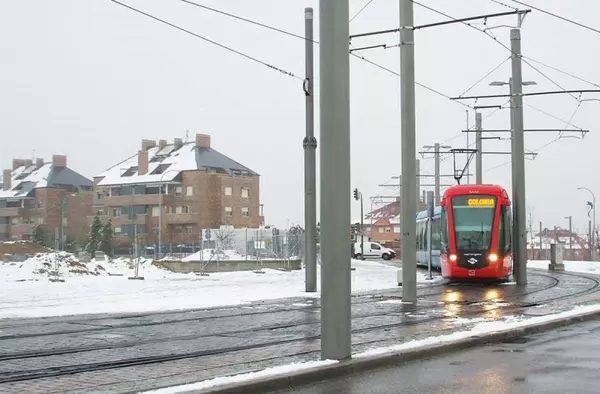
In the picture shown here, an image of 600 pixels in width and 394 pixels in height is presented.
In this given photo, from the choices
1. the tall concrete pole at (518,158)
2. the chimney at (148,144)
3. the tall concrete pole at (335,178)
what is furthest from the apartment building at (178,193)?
the tall concrete pole at (335,178)

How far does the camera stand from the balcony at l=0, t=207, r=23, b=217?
97188 mm

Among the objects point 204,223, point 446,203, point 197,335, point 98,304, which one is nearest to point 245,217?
point 204,223

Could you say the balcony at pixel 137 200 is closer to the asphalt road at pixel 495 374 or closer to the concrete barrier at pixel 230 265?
the concrete barrier at pixel 230 265

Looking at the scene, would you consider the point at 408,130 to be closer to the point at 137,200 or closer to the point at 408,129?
the point at 408,129

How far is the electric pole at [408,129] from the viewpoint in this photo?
19.6 m

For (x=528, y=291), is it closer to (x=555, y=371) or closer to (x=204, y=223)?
(x=555, y=371)

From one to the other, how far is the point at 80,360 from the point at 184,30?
31.8ft

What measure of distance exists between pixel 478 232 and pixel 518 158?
10.0 feet

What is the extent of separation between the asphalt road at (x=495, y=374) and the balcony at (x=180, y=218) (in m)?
77.9

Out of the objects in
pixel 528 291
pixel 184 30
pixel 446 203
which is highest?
pixel 184 30

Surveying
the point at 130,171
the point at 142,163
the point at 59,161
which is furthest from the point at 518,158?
the point at 59,161

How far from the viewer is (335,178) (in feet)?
32.3

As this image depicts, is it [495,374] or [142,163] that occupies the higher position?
[142,163]

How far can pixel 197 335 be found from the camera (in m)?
13.2
